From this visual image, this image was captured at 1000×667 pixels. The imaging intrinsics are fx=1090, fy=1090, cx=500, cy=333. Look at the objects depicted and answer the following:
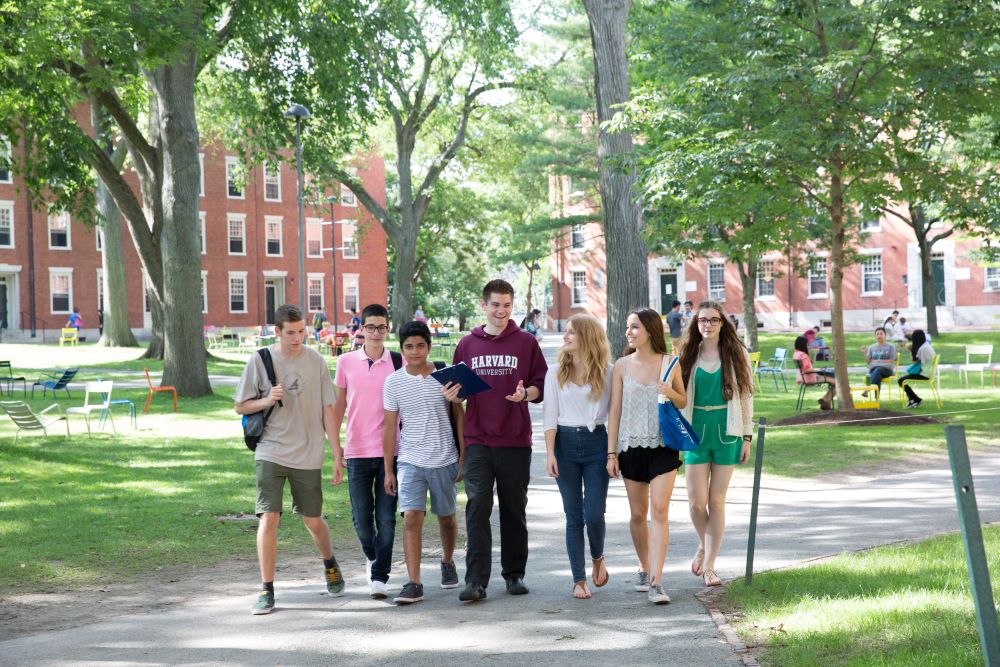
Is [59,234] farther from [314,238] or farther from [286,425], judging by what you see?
[286,425]

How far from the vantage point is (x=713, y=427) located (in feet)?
23.4

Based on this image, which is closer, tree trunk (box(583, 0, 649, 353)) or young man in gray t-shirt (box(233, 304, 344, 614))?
young man in gray t-shirt (box(233, 304, 344, 614))

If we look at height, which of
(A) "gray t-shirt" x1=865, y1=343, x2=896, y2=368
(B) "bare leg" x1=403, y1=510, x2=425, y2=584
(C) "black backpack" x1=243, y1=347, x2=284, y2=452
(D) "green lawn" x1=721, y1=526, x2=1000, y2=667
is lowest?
(D) "green lawn" x1=721, y1=526, x2=1000, y2=667

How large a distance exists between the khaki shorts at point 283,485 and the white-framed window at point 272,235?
57.3m

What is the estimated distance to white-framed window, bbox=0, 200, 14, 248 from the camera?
5228cm

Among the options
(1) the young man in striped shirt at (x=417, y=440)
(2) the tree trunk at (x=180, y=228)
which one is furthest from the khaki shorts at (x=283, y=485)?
(2) the tree trunk at (x=180, y=228)

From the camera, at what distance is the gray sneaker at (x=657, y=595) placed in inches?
258

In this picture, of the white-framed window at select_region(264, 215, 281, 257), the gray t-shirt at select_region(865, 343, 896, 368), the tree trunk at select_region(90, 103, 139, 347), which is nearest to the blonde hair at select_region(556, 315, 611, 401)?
the gray t-shirt at select_region(865, 343, 896, 368)

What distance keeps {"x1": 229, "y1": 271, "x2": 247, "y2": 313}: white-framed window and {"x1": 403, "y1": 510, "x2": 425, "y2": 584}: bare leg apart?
5627 centimetres

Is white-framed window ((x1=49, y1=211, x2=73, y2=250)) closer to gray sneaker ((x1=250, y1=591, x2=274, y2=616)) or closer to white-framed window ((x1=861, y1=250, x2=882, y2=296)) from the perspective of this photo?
white-framed window ((x1=861, y1=250, x2=882, y2=296))

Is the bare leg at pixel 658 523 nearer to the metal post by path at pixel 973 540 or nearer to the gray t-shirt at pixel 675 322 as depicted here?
the metal post by path at pixel 973 540

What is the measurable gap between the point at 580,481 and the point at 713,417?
97 centimetres

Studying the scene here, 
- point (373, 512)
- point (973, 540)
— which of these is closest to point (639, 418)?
point (373, 512)

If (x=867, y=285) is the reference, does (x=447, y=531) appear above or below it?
below
